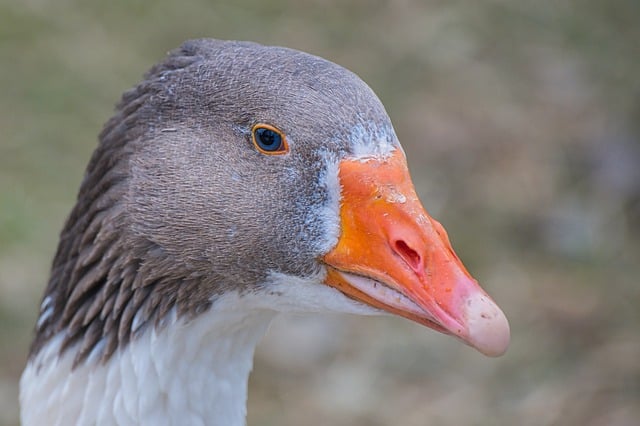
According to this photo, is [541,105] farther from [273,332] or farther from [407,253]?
[407,253]

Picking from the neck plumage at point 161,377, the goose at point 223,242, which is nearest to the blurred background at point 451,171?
the neck plumage at point 161,377

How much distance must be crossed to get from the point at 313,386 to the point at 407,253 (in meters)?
3.48

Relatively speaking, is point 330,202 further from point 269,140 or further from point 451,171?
point 451,171

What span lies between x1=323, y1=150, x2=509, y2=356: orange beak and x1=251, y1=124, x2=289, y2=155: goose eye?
189 mm

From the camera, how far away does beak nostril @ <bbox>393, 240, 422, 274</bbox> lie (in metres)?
2.73

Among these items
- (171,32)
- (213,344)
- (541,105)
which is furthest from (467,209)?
(213,344)

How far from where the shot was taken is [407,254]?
2.75m

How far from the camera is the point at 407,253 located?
2.75 m

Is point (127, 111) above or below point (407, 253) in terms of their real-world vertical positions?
above

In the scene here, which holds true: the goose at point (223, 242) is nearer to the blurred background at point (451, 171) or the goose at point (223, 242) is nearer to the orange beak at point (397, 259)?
the orange beak at point (397, 259)

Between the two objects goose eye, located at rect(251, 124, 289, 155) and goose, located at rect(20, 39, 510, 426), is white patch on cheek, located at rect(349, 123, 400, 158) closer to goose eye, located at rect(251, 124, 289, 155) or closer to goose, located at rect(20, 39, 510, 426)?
goose, located at rect(20, 39, 510, 426)

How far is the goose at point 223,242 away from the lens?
2783 mm

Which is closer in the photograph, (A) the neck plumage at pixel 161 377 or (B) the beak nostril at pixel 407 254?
(B) the beak nostril at pixel 407 254

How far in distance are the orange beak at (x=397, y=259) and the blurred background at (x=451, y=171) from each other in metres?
3.29
